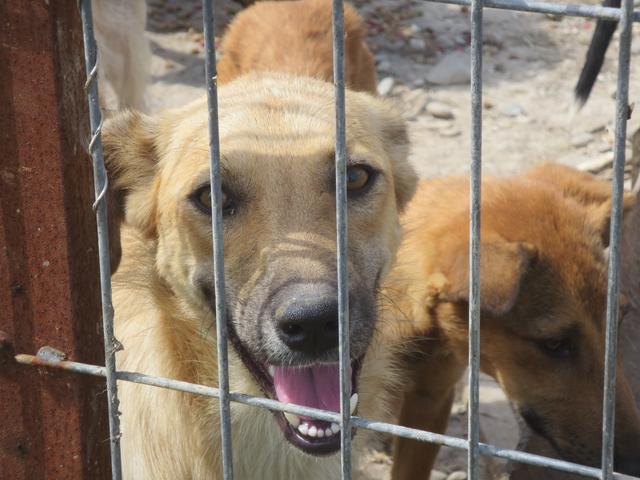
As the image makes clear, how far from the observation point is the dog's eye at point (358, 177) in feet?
10.6

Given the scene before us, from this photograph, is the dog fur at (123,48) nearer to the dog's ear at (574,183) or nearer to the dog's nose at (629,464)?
the dog's ear at (574,183)

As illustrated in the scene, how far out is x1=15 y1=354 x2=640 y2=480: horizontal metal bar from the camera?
1915 mm

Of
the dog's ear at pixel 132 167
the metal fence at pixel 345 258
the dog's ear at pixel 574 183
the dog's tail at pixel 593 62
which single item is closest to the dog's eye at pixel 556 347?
the dog's ear at pixel 574 183

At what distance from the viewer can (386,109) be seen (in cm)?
394

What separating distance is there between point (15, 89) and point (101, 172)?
10.8 inches

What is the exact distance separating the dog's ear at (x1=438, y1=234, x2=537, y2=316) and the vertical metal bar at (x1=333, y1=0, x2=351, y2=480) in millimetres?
1650

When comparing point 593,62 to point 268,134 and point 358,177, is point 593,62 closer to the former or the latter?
point 358,177

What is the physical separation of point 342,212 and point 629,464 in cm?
227

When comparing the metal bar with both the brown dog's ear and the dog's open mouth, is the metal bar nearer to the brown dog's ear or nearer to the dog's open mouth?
the dog's open mouth

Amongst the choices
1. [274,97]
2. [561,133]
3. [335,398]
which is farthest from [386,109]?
[561,133]

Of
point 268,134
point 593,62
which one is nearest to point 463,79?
point 593,62

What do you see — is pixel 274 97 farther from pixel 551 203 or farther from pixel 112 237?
pixel 551 203

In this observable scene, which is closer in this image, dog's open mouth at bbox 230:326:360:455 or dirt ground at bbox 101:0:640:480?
dog's open mouth at bbox 230:326:360:455

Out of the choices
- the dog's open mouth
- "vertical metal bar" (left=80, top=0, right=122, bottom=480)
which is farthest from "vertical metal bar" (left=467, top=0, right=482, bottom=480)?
"vertical metal bar" (left=80, top=0, right=122, bottom=480)
